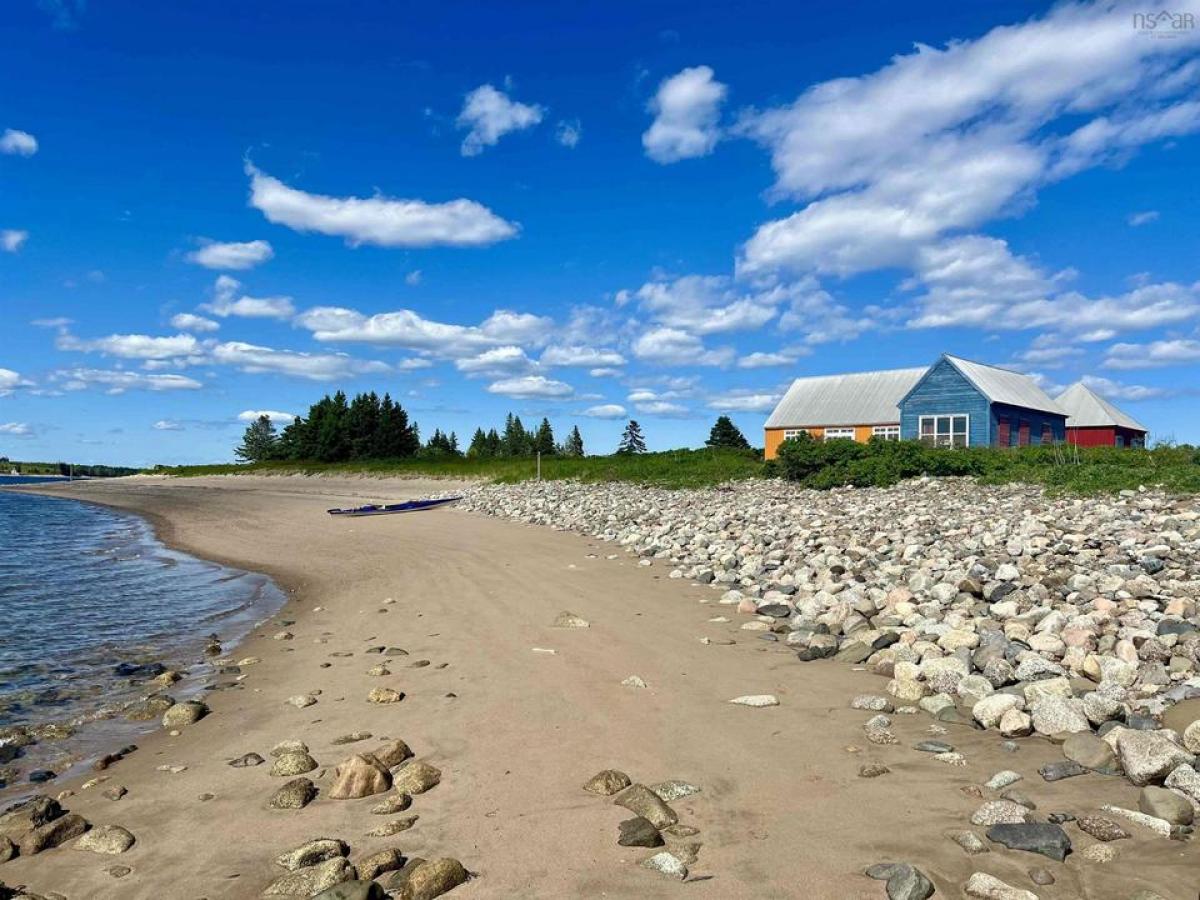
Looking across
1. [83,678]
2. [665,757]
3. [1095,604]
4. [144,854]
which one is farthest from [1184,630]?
[83,678]

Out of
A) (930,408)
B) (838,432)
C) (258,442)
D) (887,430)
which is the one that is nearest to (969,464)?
(930,408)

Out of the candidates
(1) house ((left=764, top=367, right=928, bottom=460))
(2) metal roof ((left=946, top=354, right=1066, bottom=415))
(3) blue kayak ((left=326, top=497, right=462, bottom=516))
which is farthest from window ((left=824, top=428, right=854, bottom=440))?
(3) blue kayak ((left=326, top=497, right=462, bottom=516))

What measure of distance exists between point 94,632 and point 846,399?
41.7 m

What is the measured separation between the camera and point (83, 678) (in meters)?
8.05

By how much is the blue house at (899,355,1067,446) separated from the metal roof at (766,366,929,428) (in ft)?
8.29

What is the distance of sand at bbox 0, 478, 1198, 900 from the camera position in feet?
11.8

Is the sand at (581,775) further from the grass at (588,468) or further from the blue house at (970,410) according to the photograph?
the blue house at (970,410)

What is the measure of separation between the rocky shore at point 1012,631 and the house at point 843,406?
27.7 meters

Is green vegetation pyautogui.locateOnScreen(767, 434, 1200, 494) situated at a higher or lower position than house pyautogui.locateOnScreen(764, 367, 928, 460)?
lower

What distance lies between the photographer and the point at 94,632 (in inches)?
405

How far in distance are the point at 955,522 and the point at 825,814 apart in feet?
32.4

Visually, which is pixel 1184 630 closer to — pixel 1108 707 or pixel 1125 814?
pixel 1108 707

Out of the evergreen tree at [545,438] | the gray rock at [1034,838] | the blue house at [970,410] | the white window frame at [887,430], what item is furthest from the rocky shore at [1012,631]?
the evergreen tree at [545,438]

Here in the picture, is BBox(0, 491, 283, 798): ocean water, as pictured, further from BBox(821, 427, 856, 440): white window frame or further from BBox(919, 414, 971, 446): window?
BBox(821, 427, 856, 440): white window frame
